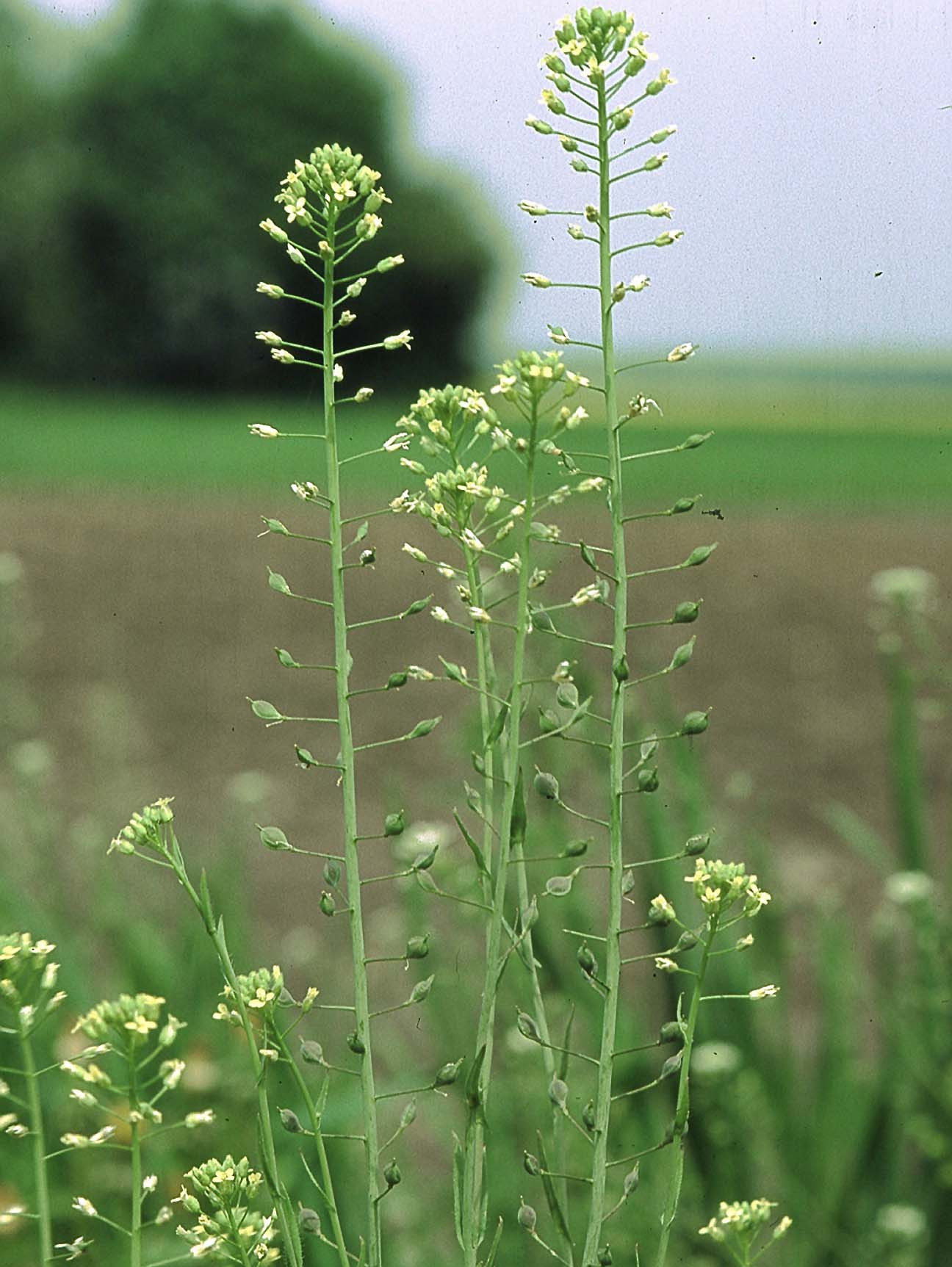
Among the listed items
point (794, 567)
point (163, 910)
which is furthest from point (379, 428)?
point (163, 910)

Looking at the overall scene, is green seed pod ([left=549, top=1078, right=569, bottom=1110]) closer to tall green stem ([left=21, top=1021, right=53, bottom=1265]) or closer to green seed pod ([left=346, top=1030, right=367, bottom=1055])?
green seed pod ([left=346, top=1030, right=367, bottom=1055])

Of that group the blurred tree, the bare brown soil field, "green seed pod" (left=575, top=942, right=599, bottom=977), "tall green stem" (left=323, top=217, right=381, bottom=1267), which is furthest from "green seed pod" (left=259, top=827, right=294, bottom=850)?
the blurred tree

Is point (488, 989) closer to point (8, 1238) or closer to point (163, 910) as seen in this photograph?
point (8, 1238)

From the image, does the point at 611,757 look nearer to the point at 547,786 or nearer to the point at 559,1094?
the point at 547,786

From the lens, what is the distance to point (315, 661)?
6379 mm

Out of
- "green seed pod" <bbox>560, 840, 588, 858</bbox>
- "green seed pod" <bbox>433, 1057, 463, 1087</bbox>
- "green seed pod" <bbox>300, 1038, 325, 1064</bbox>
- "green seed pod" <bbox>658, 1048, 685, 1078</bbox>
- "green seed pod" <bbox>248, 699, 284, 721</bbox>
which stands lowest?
"green seed pod" <bbox>658, 1048, 685, 1078</bbox>

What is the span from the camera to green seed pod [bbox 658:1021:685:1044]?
25.2 inches

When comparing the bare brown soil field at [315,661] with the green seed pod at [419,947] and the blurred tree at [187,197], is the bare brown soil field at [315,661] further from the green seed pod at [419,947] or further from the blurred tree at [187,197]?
the blurred tree at [187,197]

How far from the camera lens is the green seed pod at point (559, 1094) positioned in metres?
0.65

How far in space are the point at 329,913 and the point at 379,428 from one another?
20.3 m

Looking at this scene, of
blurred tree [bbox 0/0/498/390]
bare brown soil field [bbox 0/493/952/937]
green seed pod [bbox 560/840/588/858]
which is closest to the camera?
green seed pod [bbox 560/840/588/858]

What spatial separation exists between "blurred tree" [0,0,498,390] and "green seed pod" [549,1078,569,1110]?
2174 centimetres

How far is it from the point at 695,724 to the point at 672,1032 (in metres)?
0.13

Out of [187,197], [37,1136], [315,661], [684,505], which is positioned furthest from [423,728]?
[187,197]
